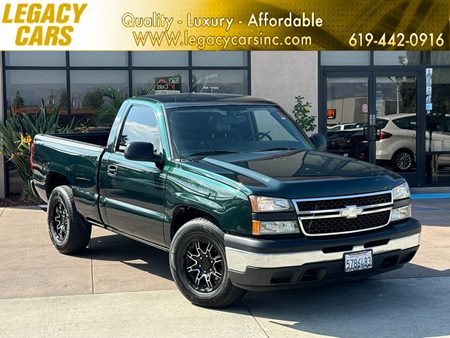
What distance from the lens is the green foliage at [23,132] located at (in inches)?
460

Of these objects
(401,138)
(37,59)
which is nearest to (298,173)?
(37,59)

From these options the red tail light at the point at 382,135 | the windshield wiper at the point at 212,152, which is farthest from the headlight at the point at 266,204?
the red tail light at the point at 382,135

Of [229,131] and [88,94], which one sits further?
[88,94]

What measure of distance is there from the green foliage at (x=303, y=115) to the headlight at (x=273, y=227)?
808 cm

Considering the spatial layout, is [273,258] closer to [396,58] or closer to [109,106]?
[109,106]

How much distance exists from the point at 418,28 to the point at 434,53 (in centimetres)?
70

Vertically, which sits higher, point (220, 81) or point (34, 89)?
point (220, 81)

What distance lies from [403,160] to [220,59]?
4.60 m

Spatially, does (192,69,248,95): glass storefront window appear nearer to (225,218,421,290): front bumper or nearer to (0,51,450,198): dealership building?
(0,51,450,198): dealership building

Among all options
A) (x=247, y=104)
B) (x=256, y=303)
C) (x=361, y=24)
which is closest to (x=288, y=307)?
(x=256, y=303)

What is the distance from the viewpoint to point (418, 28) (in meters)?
13.5

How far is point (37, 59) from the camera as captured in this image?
1257cm

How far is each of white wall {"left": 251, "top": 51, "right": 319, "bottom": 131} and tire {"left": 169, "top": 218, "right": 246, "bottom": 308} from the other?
26.0 ft

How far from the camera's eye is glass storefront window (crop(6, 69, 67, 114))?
12.4 m
